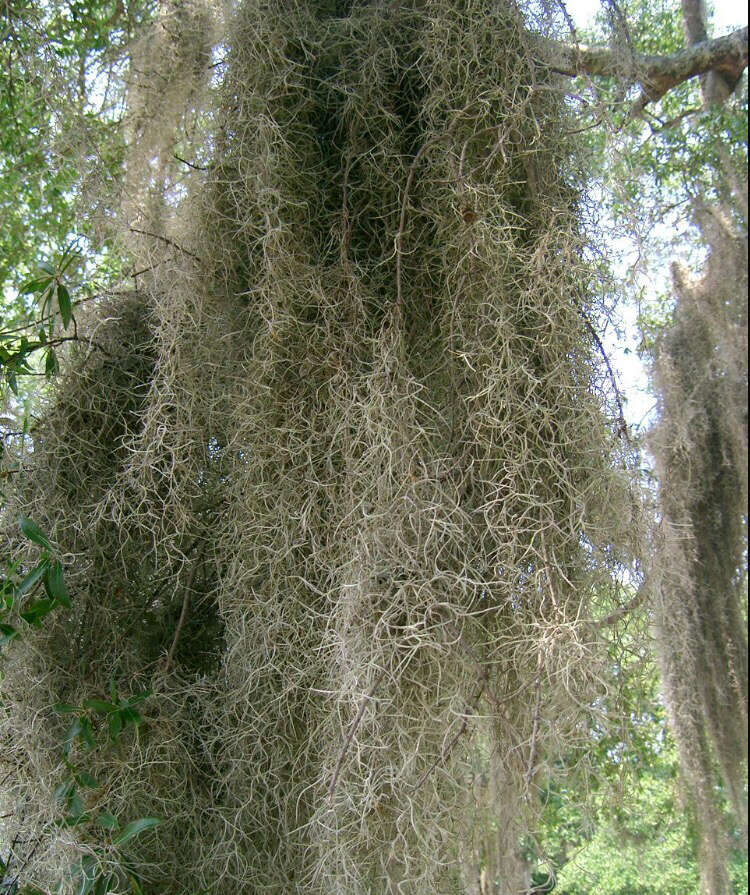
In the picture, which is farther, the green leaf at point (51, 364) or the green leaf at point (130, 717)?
the green leaf at point (51, 364)

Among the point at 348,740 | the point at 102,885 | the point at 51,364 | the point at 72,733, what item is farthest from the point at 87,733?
the point at 51,364

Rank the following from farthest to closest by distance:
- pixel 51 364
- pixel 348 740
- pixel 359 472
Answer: pixel 51 364 < pixel 359 472 < pixel 348 740

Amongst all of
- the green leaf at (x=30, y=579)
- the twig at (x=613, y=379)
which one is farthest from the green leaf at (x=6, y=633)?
the twig at (x=613, y=379)

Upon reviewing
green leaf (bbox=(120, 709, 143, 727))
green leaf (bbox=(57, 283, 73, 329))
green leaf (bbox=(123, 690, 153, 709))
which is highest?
green leaf (bbox=(57, 283, 73, 329))

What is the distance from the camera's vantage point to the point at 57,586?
75 cm

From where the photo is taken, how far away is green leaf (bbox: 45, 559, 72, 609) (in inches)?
29.3

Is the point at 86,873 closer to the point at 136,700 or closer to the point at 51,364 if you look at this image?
the point at 136,700

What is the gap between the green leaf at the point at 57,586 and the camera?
75cm

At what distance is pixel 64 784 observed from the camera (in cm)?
73

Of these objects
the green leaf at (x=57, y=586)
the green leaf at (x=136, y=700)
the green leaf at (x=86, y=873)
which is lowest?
the green leaf at (x=86, y=873)

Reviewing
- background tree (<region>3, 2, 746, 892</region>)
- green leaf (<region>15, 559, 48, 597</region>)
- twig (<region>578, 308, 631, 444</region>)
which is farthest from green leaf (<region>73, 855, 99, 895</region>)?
twig (<region>578, 308, 631, 444</region>)

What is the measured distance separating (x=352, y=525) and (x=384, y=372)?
151mm

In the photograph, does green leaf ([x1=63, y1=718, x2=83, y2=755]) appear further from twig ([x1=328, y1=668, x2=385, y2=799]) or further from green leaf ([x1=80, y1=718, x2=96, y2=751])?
twig ([x1=328, y1=668, x2=385, y2=799])

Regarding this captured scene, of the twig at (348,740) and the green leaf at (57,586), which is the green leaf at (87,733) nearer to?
the green leaf at (57,586)
